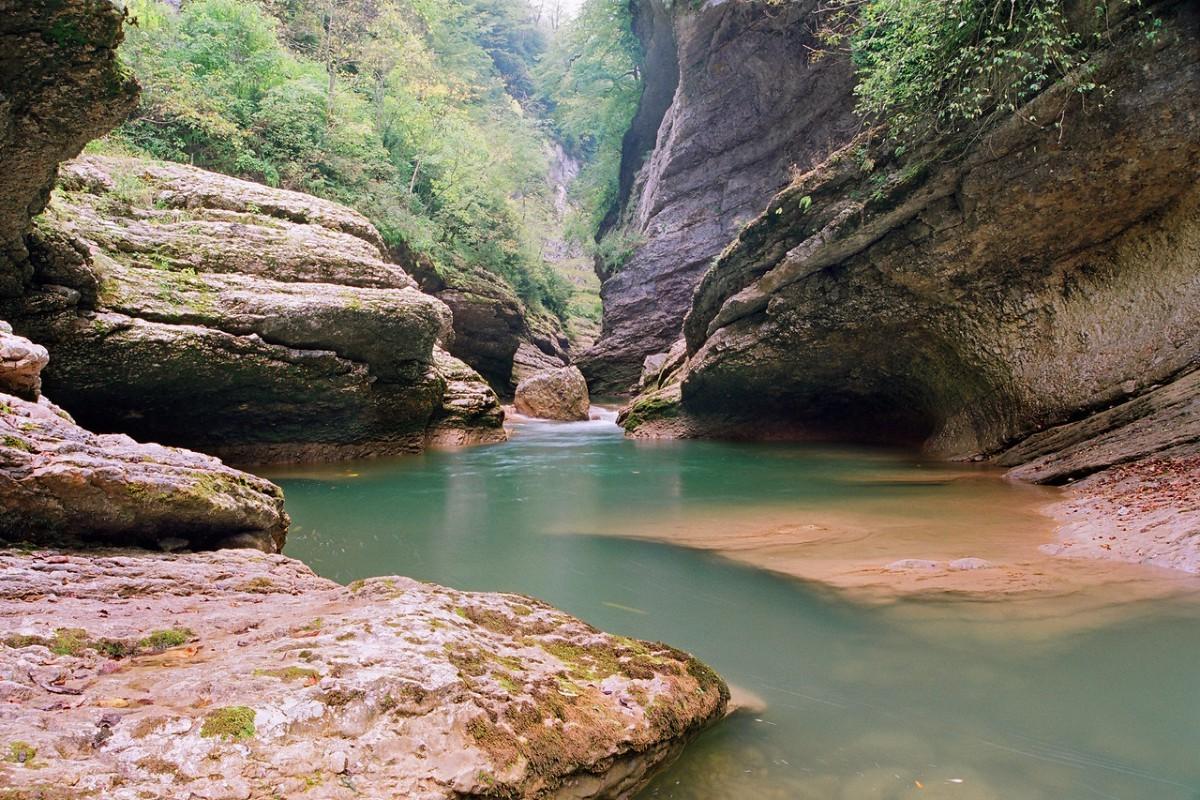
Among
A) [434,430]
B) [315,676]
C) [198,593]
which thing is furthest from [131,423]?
[315,676]

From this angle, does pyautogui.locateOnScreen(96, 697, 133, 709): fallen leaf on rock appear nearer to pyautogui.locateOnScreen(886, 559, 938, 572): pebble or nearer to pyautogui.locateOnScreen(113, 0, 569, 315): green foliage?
pyautogui.locateOnScreen(886, 559, 938, 572): pebble

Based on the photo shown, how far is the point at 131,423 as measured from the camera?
30.5ft

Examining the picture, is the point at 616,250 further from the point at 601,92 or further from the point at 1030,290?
the point at 1030,290

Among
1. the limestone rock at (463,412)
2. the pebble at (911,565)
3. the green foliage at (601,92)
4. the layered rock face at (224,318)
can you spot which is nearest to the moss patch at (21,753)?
the pebble at (911,565)

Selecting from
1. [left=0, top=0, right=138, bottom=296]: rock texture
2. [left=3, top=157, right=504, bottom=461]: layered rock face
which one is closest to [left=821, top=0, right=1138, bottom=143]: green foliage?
[left=3, top=157, right=504, bottom=461]: layered rock face

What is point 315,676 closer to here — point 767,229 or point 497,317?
point 767,229

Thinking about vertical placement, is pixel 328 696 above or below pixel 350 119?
below

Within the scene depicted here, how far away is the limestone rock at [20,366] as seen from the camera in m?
3.90

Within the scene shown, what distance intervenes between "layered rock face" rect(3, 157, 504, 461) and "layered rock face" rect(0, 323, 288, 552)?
457cm

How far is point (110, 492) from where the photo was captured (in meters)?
3.18

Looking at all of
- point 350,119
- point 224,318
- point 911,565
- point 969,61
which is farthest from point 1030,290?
point 350,119

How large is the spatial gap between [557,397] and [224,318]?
10961 mm

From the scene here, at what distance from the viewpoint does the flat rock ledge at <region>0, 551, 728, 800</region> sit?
1.32m

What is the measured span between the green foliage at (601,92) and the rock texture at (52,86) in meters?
23.8
